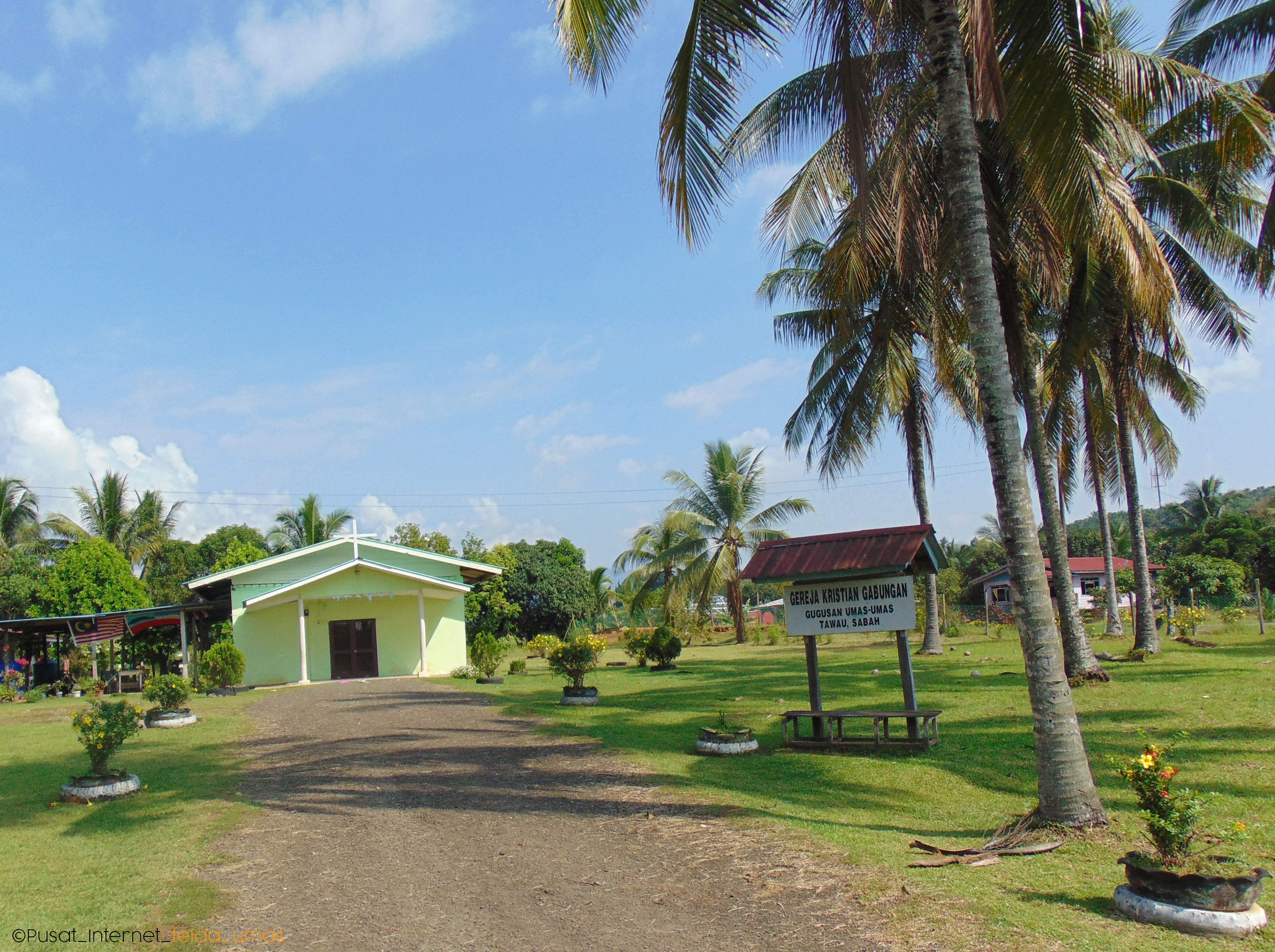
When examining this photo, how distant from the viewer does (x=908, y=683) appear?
10.0m

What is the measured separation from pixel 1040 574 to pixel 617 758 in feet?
18.4

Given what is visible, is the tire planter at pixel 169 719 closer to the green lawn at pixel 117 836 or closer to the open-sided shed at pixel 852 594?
the green lawn at pixel 117 836

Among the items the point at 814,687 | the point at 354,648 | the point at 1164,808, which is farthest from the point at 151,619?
the point at 1164,808

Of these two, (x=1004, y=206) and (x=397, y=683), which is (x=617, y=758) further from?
(x=397, y=683)

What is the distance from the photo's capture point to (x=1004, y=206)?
39.8ft

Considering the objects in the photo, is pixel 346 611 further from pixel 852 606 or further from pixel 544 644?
pixel 852 606

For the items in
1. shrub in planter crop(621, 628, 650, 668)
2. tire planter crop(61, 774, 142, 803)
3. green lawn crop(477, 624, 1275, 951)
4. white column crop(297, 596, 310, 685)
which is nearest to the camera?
green lawn crop(477, 624, 1275, 951)

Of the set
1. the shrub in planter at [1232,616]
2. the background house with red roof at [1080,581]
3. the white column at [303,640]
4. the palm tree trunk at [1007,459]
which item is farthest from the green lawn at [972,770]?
the background house with red roof at [1080,581]

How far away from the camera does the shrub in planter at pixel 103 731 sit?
8.71 meters

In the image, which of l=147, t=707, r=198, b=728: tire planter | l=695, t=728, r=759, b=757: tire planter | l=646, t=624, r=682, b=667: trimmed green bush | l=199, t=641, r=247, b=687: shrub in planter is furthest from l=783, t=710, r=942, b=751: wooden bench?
l=199, t=641, r=247, b=687: shrub in planter

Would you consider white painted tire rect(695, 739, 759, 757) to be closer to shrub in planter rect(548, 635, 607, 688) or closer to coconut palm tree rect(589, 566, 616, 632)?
shrub in planter rect(548, 635, 607, 688)

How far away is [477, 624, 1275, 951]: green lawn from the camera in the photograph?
15.7 feet

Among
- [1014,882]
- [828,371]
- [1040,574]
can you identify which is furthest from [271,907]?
[828,371]

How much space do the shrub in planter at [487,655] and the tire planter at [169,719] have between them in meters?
7.57
